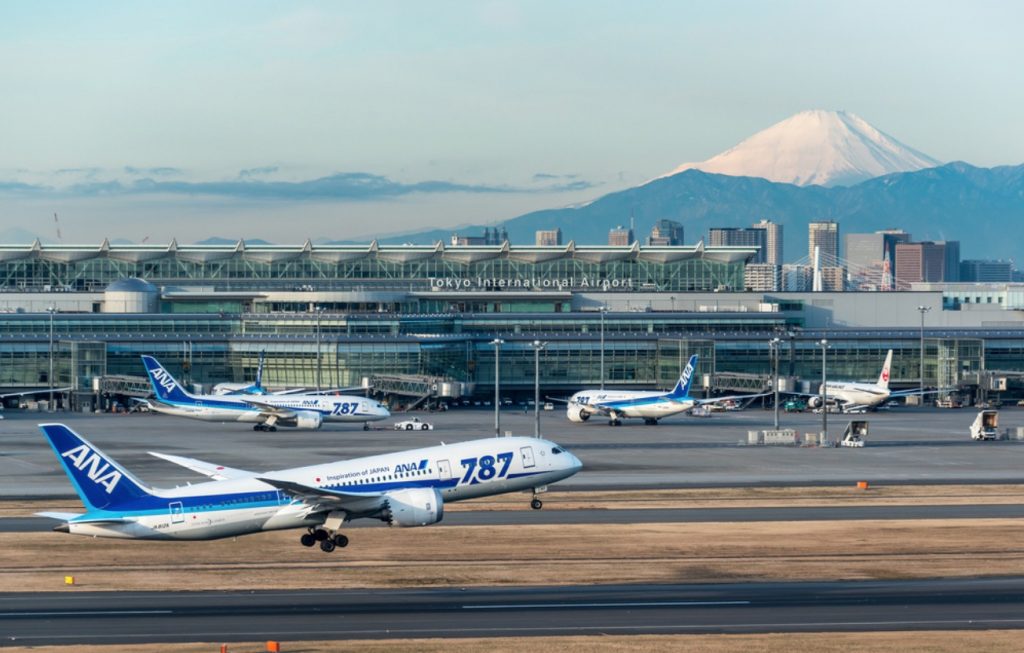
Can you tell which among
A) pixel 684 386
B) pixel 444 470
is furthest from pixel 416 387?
pixel 444 470

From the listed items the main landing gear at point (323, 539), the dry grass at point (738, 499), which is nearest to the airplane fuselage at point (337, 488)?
the main landing gear at point (323, 539)

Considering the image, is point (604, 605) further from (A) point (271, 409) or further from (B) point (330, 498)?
(A) point (271, 409)

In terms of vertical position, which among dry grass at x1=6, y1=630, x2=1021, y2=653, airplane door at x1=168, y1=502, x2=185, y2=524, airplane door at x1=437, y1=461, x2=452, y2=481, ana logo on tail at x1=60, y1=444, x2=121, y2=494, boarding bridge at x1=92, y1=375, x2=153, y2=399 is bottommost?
dry grass at x1=6, y1=630, x2=1021, y2=653

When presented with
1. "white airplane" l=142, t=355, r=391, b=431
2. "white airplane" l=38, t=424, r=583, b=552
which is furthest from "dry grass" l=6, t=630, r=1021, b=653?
"white airplane" l=142, t=355, r=391, b=431

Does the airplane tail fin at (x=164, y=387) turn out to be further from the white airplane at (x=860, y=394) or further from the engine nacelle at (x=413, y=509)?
the engine nacelle at (x=413, y=509)

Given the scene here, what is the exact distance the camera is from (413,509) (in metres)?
69.3

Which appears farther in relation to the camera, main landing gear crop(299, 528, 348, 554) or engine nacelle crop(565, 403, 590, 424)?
engine nacelle crop(565, 403, 590, 424)

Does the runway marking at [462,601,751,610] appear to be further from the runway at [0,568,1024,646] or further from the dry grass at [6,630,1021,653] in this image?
the dry grass at [6,630,1021,653]

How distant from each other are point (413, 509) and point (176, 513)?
10946mm

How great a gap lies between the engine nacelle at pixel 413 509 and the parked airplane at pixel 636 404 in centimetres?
9472

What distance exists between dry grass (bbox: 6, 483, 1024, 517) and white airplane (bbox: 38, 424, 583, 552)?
12.6 m

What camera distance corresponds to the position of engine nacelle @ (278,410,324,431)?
15688 cm

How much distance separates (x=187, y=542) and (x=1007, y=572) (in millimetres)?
39165

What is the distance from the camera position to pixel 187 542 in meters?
73.3
